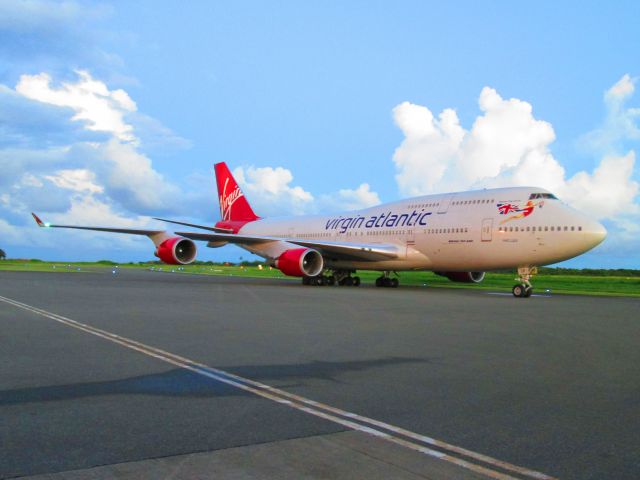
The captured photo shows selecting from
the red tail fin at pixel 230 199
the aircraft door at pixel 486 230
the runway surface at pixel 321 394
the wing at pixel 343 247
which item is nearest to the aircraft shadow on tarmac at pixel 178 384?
the runway surface at pixel 321 394

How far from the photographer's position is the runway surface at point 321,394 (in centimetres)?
365

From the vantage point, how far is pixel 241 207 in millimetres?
39156

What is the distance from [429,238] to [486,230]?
8.96 ft

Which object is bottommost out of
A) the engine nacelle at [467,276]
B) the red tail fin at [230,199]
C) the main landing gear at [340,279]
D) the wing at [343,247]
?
the main landing gear at [340,279]

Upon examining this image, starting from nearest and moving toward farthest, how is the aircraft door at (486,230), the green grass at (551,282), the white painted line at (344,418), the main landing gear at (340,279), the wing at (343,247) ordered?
the white painted line at (344,418) < the aircraft door at (486,230) < the wing at (343,247) < the green grass at (551,282) < the main landing gear at (340,279)

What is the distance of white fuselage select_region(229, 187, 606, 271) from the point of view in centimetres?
2009

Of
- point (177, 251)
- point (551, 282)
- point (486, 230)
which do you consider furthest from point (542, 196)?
point (177, 251)

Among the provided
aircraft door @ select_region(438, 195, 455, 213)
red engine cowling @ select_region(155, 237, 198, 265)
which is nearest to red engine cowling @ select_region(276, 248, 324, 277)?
red engine cowling @ select_region(155, 237, 198, 265)

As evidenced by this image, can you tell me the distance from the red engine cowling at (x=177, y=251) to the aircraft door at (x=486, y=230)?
43.0 feet

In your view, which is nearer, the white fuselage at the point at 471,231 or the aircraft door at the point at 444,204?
the white fuselage at the point at 471,231

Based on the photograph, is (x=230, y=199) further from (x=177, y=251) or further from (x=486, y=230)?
(x=486, y=230)

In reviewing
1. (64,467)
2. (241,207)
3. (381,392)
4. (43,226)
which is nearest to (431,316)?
(381,392)

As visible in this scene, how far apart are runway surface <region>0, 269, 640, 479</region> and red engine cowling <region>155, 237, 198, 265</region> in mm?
16714

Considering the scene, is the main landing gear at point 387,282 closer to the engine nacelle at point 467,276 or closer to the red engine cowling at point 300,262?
the engine nacelle at point 467,276
